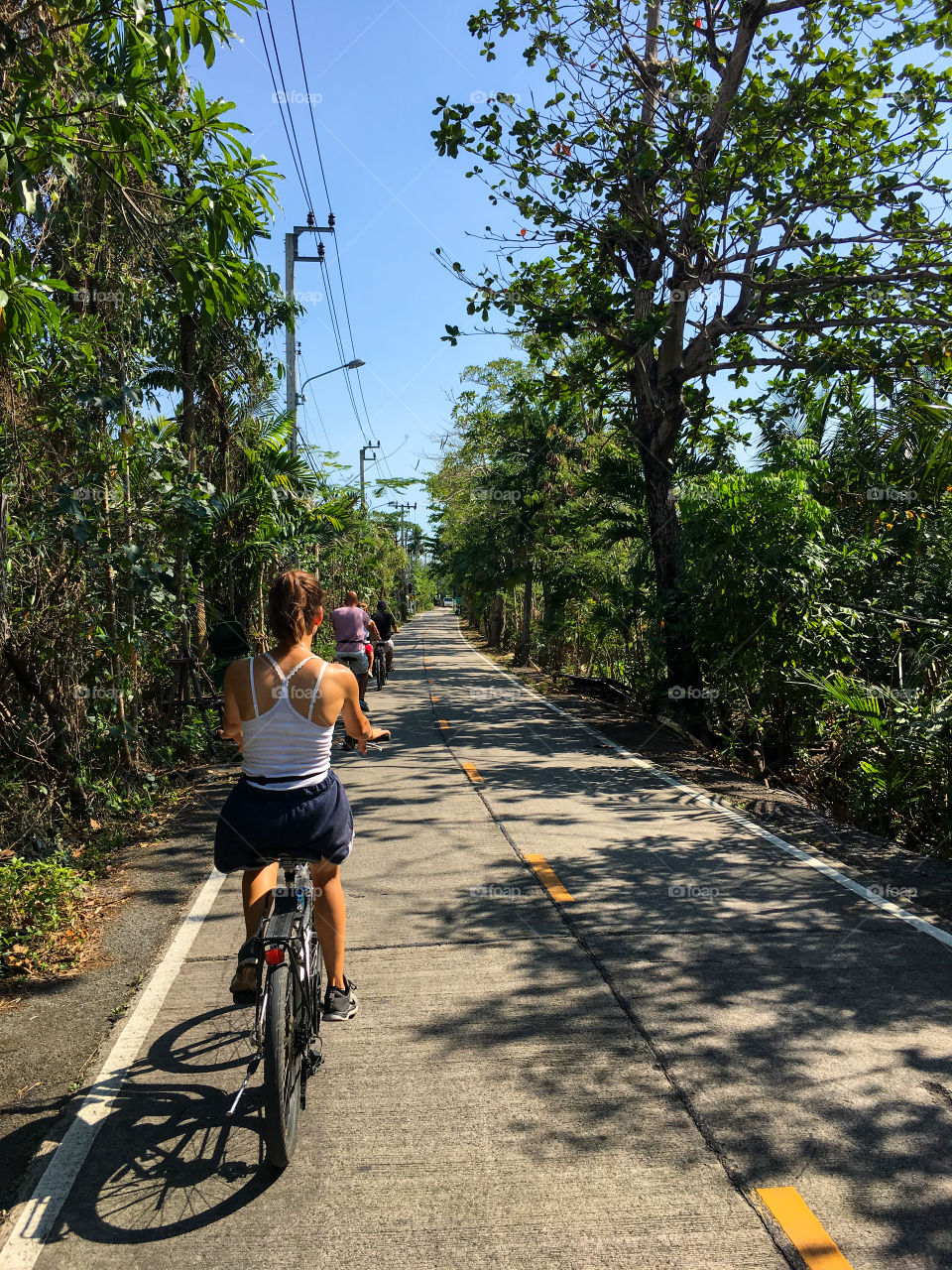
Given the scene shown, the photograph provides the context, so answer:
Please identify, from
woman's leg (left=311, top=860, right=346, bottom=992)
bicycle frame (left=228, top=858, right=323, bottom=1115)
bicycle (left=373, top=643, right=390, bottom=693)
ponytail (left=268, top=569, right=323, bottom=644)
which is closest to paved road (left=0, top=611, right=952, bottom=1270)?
bicycle frame (left=228, top=858, right=323, bottom=1115)

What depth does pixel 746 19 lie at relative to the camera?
41.0ft

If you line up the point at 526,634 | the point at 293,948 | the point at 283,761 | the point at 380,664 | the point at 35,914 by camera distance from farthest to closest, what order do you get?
the point at 526,634 → the point at 380,664 → the point at 35,914 → the point at 283,761 → the point at 293,948

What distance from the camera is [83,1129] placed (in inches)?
151

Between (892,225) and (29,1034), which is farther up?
(892,225)

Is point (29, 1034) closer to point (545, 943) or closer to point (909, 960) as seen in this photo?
point (545, 943)

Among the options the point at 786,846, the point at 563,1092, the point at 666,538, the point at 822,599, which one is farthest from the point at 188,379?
the point at 563,1092

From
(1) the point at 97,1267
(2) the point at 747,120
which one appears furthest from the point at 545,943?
(2) the point at 747,120

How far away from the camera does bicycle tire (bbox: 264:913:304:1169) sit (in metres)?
3.31

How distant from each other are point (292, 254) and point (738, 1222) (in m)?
22.1

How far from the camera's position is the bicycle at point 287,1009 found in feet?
10.9

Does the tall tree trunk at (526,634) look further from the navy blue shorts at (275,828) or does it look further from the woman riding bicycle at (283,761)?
the navy blue shorts at (275,828)

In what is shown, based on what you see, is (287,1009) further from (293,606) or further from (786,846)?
(786,846)

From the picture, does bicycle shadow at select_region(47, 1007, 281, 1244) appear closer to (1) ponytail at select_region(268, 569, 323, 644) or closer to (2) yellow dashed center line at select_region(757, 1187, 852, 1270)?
(2) yellow dashed center line at select_region(757, 1187, 852, 1270)

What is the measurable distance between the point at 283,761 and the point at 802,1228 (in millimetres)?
2420
